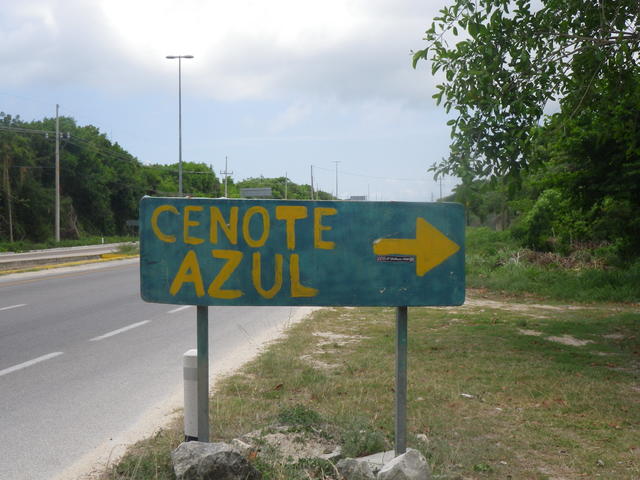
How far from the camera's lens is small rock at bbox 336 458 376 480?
390 centimetres

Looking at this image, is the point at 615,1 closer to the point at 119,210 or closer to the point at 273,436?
the point at 273,436

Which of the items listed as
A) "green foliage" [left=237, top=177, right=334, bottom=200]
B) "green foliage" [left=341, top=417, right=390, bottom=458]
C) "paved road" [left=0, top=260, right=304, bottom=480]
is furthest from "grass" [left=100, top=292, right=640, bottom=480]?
"green foliage" [left=237, top=177, right=334, bottom=200]

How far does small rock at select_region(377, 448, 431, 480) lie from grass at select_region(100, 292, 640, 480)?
33cm

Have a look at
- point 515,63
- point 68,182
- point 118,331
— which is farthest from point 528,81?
point 68,182

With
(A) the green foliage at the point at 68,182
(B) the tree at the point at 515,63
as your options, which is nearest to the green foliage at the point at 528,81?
(B) the tree at the point at 515,63

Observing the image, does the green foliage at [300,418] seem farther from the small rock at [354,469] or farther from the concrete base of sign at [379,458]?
the small rock at [354,469]

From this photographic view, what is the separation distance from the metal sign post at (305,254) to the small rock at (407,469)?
347 millimetres

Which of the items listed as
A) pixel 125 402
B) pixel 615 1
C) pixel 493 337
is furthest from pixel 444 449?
pixel 615 1

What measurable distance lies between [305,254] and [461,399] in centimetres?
265

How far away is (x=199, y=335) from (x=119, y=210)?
68.9 meters

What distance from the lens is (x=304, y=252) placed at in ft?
13.8

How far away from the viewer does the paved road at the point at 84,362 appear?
16.7ft

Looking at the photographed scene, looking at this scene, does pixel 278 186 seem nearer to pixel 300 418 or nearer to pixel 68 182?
pixel 68 182

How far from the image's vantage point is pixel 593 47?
8.21 metres
